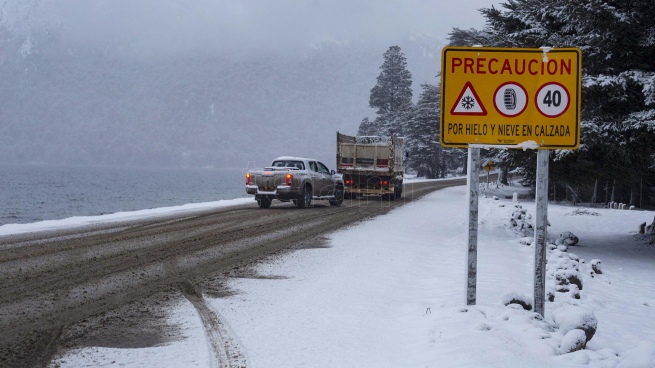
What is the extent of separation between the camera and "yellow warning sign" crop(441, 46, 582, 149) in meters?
6.61

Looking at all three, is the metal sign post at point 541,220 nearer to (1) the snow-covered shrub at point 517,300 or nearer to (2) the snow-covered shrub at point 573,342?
(1) the snow-covered shrub at point 517,300

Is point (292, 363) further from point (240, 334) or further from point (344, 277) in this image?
point (344, 277)

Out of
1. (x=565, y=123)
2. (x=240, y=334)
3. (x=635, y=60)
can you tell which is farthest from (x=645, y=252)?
(x=240, y=334)

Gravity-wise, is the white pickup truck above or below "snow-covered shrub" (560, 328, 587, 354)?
above

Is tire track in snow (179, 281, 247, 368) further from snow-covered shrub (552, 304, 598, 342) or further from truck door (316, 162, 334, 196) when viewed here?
truck door (316, 162, 334, 196)

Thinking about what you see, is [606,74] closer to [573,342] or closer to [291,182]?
[573,342]

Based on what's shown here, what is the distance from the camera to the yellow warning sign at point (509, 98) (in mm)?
6605

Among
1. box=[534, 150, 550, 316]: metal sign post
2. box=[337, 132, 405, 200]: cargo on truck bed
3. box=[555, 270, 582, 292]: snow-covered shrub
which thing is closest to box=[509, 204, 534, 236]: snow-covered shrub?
box=[555, 270, 582, 292]: snow-covered shrub

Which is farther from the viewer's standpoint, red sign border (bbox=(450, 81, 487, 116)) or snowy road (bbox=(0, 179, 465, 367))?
red sign border (bbox=(450, 81, 487, 116))

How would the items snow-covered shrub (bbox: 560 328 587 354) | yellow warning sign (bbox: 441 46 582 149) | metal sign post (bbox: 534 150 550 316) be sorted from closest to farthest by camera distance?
snow-covered shrub (bbox: 560 328 587 354) < metal sign post (bbox: 534 150 550 316) < yellow warning sign (bbox: 441 46 582 149)

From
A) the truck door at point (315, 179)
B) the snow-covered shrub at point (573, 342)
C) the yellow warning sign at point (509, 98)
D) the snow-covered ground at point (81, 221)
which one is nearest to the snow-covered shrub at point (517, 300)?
the snow-covered shrub at point (573, 342)

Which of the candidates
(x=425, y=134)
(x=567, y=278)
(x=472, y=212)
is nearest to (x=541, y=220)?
(x=472, y=212)

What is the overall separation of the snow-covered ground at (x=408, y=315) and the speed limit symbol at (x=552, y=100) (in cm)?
211

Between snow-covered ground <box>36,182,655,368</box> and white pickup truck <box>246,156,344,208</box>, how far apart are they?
9.01 meters
